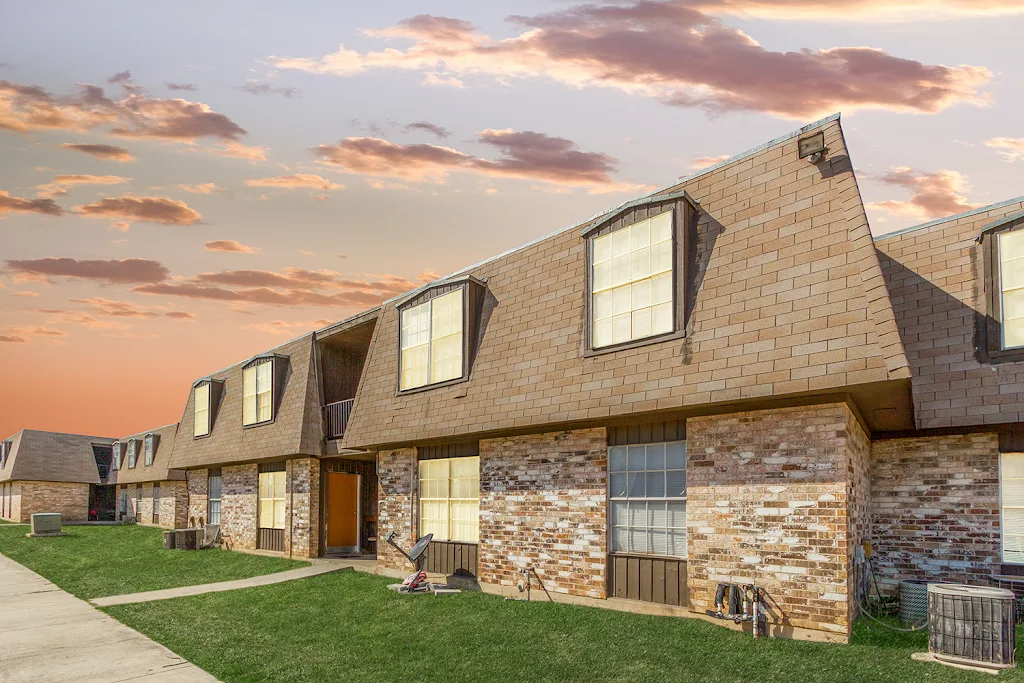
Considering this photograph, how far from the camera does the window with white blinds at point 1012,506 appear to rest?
11.2 metres

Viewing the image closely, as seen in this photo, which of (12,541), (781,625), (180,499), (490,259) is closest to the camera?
(781,625)

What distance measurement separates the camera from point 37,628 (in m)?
12.6

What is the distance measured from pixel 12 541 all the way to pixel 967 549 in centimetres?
3148

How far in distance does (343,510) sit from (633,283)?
47.3 feet

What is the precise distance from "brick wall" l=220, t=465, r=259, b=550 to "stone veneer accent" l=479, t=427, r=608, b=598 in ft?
41.5

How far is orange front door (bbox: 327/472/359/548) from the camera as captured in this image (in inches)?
890

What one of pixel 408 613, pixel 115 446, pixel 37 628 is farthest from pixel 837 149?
pixel 115 446

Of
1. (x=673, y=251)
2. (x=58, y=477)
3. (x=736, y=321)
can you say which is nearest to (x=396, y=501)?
(x=673, y=251)

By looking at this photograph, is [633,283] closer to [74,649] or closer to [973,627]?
[973,627]

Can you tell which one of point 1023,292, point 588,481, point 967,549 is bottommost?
point 967,549

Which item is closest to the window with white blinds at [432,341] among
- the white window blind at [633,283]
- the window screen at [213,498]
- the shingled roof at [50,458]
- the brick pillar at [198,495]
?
the white window blind at [633,283]

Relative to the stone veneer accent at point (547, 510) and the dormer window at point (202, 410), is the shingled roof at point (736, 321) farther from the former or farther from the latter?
the dormer window at point (202, 410)

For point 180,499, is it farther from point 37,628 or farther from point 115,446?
point 37,628

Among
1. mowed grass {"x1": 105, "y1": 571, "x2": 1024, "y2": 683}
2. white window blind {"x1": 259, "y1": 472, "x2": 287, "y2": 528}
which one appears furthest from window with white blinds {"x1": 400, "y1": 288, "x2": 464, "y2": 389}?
white window blind {"x1": 259, "y1": 472, "x2": 287, "y2": 528}
